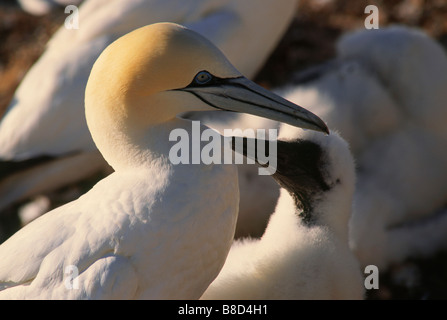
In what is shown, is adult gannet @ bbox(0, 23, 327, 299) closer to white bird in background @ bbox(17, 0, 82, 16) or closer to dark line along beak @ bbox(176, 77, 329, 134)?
dark line along beak @ bbox(176, 77, 329, 134)

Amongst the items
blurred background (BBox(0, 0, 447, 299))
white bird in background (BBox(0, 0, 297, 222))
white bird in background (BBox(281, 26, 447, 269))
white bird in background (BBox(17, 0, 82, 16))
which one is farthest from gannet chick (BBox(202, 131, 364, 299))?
white bird in background (BBox(17, 0, 82, 16))

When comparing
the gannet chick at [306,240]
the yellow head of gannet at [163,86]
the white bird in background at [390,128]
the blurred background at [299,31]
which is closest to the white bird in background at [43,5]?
the blurred background at [299,31]

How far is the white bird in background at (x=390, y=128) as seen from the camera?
4.26 metres

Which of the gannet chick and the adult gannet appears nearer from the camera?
the adult gannet

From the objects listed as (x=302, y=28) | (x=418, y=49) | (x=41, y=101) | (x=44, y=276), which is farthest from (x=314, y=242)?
(x=302, y=28)

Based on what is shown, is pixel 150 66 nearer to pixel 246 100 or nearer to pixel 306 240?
pixel 246 100

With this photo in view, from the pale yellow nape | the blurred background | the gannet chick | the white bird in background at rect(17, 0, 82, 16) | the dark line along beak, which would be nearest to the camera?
the pale yellow nape

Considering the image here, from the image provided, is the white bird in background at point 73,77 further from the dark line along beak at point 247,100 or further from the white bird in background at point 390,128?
the dark line along beak at point 247,100

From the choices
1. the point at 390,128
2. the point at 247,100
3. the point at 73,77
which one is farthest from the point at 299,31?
the point at 247,100

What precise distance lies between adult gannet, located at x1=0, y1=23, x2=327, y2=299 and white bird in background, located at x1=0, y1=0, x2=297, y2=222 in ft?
6.24

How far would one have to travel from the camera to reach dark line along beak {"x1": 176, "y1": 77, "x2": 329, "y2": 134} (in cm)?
272

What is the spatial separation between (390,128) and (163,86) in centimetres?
215

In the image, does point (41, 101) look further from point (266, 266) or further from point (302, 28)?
point (302, 28)
